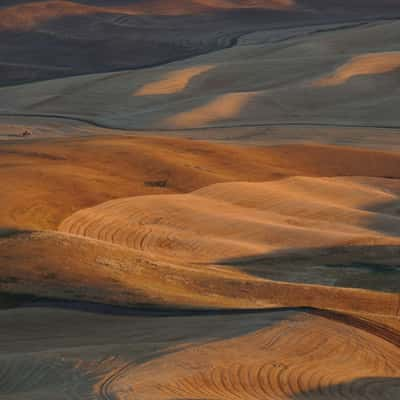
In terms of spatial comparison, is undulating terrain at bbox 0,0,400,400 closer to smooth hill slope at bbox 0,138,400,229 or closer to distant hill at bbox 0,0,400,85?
smooth hill slope at bbox 0,138,400,229

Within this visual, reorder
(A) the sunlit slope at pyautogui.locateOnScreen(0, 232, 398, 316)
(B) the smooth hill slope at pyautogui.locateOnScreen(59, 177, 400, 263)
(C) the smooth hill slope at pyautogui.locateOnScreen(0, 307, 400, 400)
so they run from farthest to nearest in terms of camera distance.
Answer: (B) the smooth hill slope at pyautogui.locateOnScreen(59, 177, 400, 263), (A) the sunlit slope at pyautogui.locateOnScreen(0, 232, 398, 316), (C) the smooth hill slope at pyautogui.locateOnScreen(0, 307, 400, 400)

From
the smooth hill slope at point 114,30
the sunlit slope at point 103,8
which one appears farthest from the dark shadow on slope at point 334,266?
the sunlit slope at point 103,8

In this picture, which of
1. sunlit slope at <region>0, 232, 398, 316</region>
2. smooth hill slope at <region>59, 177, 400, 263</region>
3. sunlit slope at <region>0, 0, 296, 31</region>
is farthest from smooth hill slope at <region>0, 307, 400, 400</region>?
sunlit slope at <region>0, 0, 296, 31</region>

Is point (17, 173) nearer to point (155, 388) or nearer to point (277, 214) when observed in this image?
point (277, 214)

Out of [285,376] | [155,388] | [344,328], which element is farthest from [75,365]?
[344,328]

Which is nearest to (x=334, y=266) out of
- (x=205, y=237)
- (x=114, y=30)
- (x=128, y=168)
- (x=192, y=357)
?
(x=205, y=237)

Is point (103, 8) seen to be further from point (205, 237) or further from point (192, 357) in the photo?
point (192, 357)
